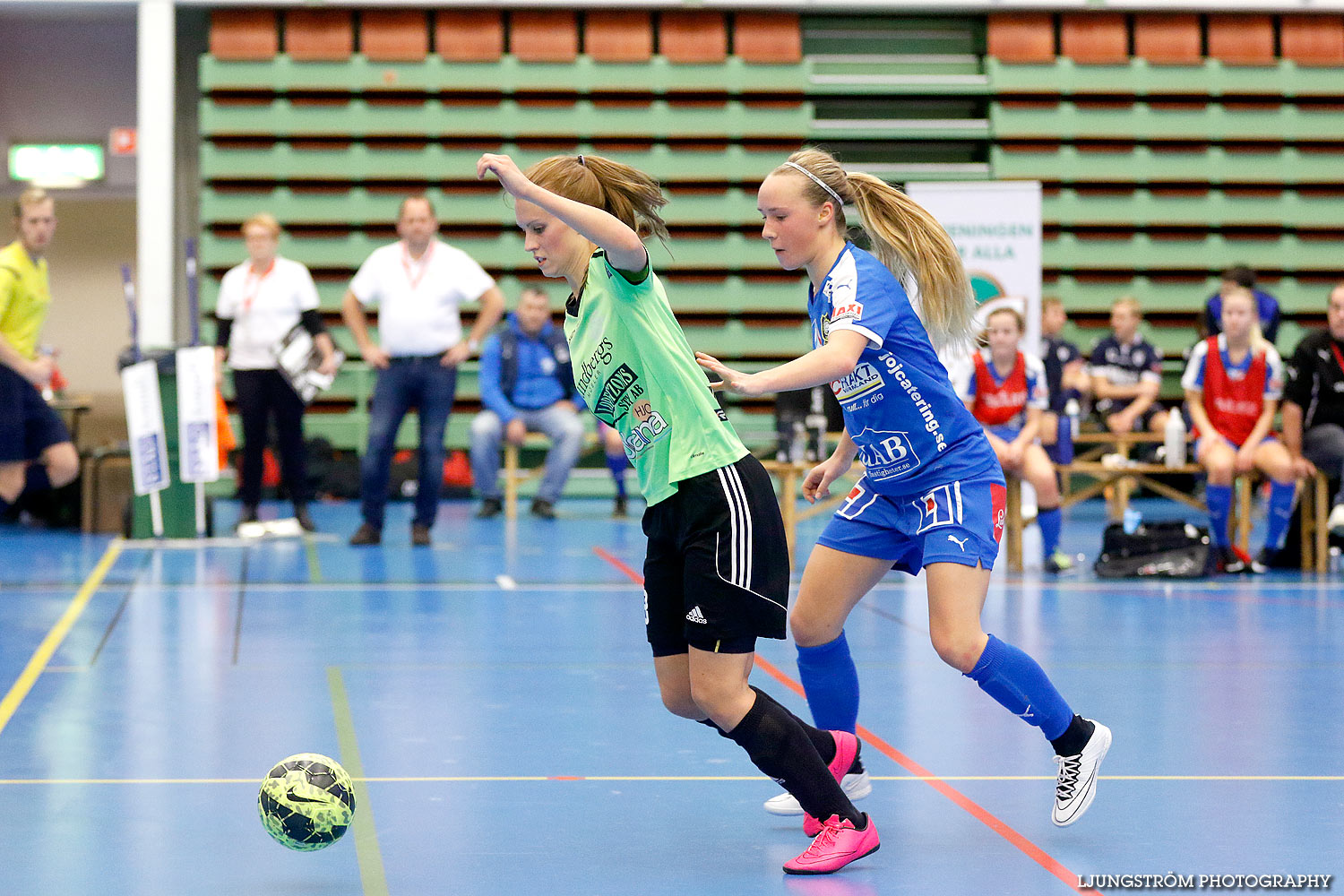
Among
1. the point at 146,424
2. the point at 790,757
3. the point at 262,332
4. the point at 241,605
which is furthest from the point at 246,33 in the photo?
the point at 790,757

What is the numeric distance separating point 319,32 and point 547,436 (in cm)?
466

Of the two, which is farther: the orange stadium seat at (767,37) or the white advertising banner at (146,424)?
the orange stadium seat at (767,37)

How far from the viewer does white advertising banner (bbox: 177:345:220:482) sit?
8.77 meters

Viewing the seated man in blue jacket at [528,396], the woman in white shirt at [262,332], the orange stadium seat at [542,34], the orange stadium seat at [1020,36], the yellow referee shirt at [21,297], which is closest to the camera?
the yellow referee shirt at [21,297]

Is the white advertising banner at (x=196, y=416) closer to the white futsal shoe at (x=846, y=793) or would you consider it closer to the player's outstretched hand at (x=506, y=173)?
the white futsal shoe at (x=846, y=793)

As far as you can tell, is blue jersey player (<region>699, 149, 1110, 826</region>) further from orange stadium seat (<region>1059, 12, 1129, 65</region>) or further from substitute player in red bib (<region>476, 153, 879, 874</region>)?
orange stadium seat (<region>1059, 12, 1129, 65</region>)

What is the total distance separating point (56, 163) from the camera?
1442cm

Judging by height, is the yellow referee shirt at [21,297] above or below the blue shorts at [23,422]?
above

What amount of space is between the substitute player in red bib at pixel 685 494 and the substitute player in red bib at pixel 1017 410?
5111mm

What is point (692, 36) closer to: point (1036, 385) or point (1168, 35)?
point (1168, 35)

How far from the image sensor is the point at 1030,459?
8016 millimetres

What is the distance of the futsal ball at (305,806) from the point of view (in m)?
2.99

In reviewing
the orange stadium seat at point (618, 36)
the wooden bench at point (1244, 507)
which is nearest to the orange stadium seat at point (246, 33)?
the orange stadium seat at point (618, 36)

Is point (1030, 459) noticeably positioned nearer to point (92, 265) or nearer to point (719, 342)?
point (719, 342)
